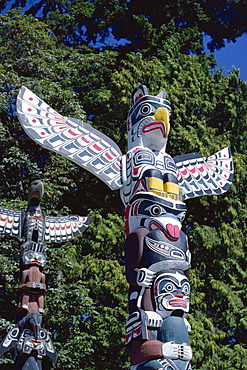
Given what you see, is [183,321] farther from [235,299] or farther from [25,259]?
[235,299]

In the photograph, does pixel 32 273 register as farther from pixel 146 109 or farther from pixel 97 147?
pixel 146 109

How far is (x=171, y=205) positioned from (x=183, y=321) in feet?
4.79

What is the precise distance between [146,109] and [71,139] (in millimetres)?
1104

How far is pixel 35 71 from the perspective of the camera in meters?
14.3

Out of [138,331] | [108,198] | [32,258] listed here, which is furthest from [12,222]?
[108,198]

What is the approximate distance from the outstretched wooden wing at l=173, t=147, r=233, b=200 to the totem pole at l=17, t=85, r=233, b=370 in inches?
0.6

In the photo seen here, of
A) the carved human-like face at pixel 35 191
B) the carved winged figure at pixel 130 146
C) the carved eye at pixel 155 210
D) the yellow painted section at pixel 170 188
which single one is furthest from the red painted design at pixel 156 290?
the carved human-like face at pixel 35 191

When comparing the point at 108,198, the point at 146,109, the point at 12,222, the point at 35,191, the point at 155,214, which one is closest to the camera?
the point at 155,214

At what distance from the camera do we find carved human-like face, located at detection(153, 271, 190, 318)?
20.5 feet

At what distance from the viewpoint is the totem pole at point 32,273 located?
798cm

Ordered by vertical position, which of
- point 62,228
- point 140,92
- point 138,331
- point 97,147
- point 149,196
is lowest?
point 138,331

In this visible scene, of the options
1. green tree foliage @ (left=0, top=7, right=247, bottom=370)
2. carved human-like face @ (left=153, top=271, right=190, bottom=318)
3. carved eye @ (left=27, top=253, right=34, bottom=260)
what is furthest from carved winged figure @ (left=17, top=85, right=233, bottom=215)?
green tree foliage @ (left=0, top=7, right=247, bottom=370)

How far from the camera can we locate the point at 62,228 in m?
9.57

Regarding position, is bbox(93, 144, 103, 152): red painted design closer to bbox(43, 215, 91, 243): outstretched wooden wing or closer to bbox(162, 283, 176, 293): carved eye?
bbox(43, 215, 91, 243): outstretched wooden wing
